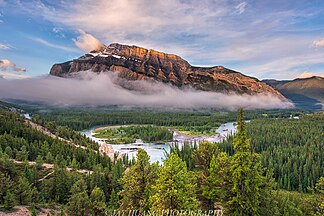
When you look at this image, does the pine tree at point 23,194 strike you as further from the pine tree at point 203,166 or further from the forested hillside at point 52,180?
the pine tree at point 203,166

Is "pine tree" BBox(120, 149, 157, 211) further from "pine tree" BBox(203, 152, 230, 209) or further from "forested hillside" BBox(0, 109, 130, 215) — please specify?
"forested hillside" BBox(0, 109, 130, 215)

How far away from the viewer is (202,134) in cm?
17612

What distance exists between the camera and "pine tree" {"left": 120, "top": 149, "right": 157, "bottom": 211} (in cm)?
2447

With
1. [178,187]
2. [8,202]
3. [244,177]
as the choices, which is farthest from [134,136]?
[178,187]

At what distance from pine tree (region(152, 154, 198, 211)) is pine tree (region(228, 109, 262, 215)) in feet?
15.5

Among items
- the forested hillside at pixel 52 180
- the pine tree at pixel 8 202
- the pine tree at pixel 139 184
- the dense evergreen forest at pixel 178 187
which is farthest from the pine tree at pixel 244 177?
the pine tree at pixel 8 202

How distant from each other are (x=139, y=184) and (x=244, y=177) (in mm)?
10150

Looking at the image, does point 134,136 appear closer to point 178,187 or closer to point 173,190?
point 178,187

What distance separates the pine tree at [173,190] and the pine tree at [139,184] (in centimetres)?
261

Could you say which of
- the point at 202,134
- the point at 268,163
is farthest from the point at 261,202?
the point at 202,134

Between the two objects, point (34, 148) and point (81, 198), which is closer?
point (81, 198)

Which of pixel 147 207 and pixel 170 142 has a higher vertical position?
pixel 147 207

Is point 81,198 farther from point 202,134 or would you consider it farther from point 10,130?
point 202,134

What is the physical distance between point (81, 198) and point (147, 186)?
12582 mm
